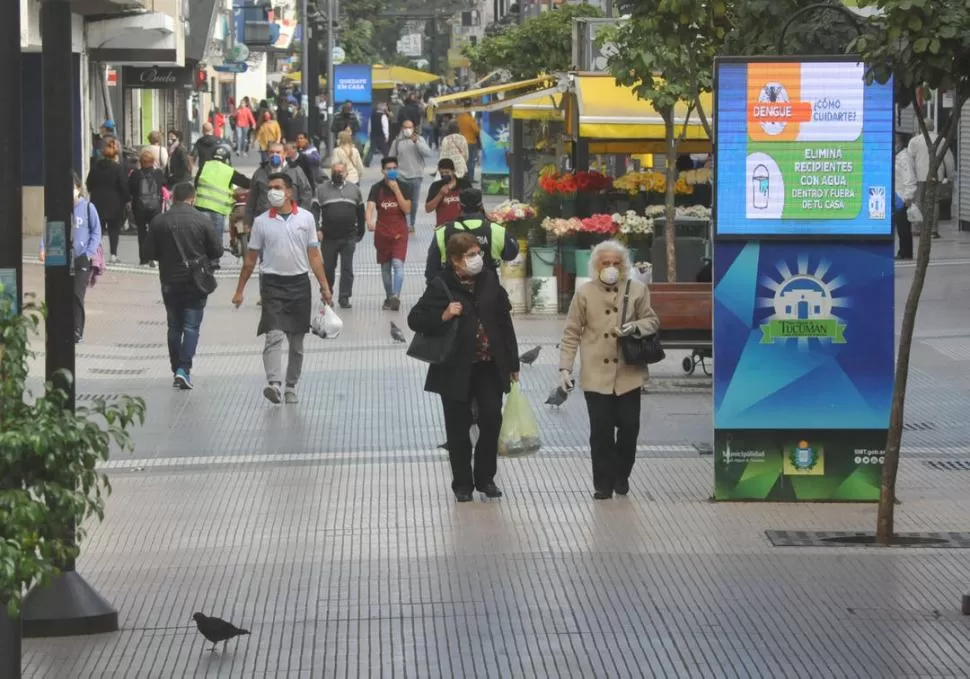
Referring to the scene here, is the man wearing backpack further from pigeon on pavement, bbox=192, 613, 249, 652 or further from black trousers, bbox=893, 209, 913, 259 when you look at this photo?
pigeon on pavement, bbox=192, 613, 249, 652

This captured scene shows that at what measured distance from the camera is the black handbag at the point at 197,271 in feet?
48.3

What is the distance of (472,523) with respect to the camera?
972 cm

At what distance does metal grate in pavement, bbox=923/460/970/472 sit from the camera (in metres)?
11.4

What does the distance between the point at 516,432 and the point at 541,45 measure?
84.9 feet

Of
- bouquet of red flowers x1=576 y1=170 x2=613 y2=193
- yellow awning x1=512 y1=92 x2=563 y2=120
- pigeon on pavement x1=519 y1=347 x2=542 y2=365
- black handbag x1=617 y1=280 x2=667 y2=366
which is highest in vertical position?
yellow awning x1=512 y1=92 x2=563 y2=120

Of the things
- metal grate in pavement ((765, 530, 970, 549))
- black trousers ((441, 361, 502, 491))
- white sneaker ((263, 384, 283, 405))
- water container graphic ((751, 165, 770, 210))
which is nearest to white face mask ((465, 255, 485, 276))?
black trousers ((441, 361, 502, 491))

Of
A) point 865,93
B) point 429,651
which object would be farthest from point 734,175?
point 429,651

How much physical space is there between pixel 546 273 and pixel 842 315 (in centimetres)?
975

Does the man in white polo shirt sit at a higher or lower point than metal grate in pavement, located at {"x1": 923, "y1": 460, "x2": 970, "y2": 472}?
higher

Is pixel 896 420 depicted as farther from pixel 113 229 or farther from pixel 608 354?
pixel 113 229

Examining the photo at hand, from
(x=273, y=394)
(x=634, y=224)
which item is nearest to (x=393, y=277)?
(x=634, y=224)

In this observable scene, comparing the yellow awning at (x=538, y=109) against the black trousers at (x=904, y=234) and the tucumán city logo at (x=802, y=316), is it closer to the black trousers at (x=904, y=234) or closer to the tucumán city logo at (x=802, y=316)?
the black trousers at (x=904, y=234)

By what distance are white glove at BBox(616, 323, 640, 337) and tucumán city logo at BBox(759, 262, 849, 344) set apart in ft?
2.31

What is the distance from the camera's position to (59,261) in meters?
7.44
